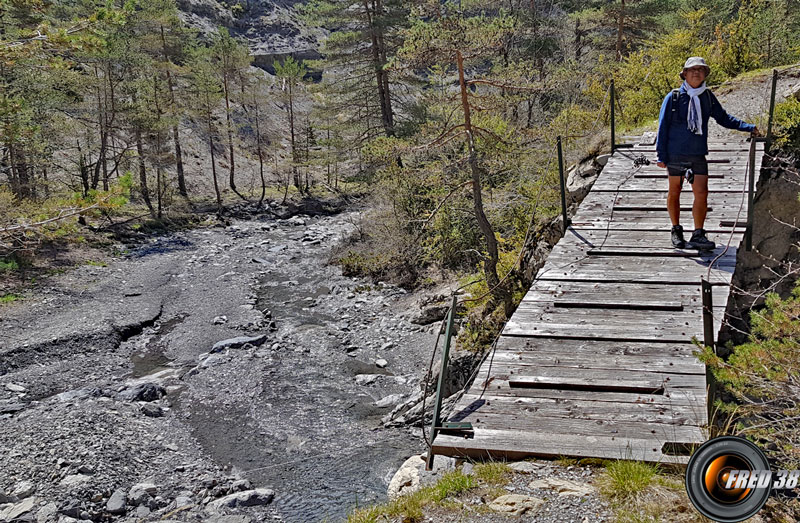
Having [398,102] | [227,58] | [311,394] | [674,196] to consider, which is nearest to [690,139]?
[674,196]

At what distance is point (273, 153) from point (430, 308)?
32939mm

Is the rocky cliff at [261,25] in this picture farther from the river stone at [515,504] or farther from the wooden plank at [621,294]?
the river stone at [515,504]

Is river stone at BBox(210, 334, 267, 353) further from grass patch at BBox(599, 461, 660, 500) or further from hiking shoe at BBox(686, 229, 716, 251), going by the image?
grass patch at BBox(599, 461, 660, 500)

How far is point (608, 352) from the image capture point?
4.54 meters

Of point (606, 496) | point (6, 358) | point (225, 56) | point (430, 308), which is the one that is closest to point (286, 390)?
point (430, 308)

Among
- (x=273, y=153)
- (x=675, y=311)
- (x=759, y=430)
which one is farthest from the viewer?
(x=273, y=153)

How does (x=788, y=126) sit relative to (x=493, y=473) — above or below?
above

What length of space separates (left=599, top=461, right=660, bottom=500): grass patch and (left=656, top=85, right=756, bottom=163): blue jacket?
401 cm

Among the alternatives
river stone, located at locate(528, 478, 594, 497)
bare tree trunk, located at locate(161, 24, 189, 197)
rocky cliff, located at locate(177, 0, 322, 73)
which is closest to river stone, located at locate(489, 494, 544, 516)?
river stone, located at locate(528, 478, 594, 497)

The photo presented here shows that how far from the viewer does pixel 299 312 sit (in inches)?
622

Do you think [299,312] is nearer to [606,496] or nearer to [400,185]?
[400,185]

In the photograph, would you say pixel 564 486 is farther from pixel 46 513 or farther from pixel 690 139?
pixel 46 513

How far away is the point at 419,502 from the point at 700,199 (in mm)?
4505

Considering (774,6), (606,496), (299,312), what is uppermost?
(774,6)
